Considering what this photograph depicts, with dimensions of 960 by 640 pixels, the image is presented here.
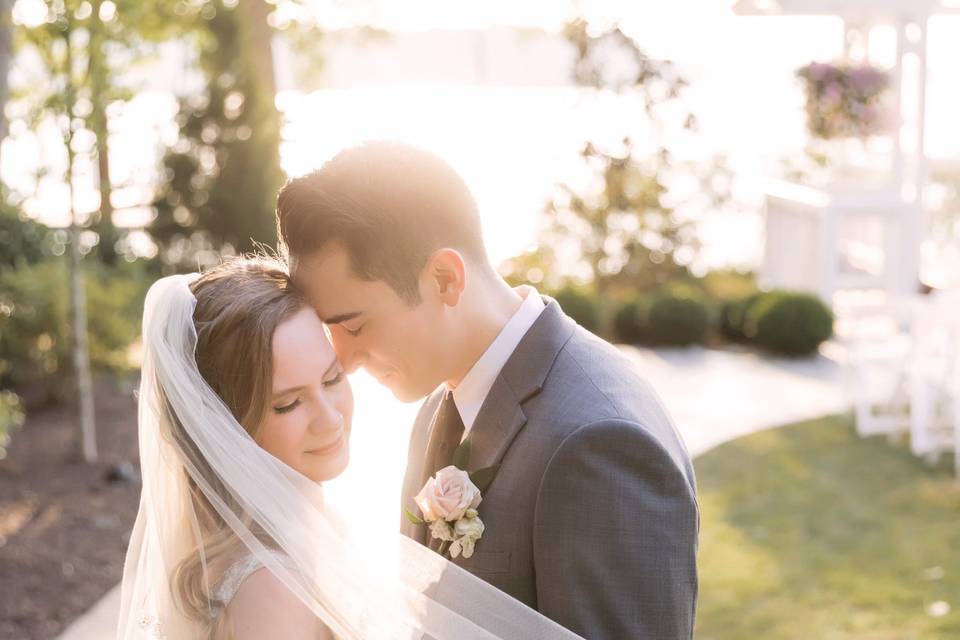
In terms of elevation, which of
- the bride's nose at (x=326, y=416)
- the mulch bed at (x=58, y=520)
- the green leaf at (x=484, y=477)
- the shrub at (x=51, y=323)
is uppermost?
the bride's nose at (x=326, y=416)

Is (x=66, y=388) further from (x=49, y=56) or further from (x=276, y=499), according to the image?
(x=276, y=499)

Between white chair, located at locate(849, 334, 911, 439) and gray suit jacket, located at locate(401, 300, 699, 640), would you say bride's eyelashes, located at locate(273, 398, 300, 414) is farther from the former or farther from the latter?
white chair, located at locate(849, 334, 911, 439)

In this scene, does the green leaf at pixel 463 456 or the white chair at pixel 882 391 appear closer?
the green leaf at pixel 463 456

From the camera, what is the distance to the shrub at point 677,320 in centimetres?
1222

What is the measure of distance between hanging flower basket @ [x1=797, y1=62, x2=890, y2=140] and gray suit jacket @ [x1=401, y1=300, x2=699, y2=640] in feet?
38.3

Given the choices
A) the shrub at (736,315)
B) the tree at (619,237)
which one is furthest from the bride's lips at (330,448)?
the shrub at (736,315)

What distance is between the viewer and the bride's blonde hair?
2.48 metres

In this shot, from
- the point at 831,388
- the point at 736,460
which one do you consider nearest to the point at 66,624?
the point at 736,460

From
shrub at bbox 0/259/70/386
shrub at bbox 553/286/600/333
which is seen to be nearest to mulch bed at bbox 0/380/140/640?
shrub at bbox 0/259/70/386

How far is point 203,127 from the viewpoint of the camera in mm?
14039

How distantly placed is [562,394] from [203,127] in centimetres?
Answer: 1246

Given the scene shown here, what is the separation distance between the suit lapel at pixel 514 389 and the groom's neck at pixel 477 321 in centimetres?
10

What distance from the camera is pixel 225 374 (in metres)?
2.53

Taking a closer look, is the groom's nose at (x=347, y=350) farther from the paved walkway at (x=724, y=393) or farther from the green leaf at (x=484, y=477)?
the paved walkway at (x=724, y=393)
